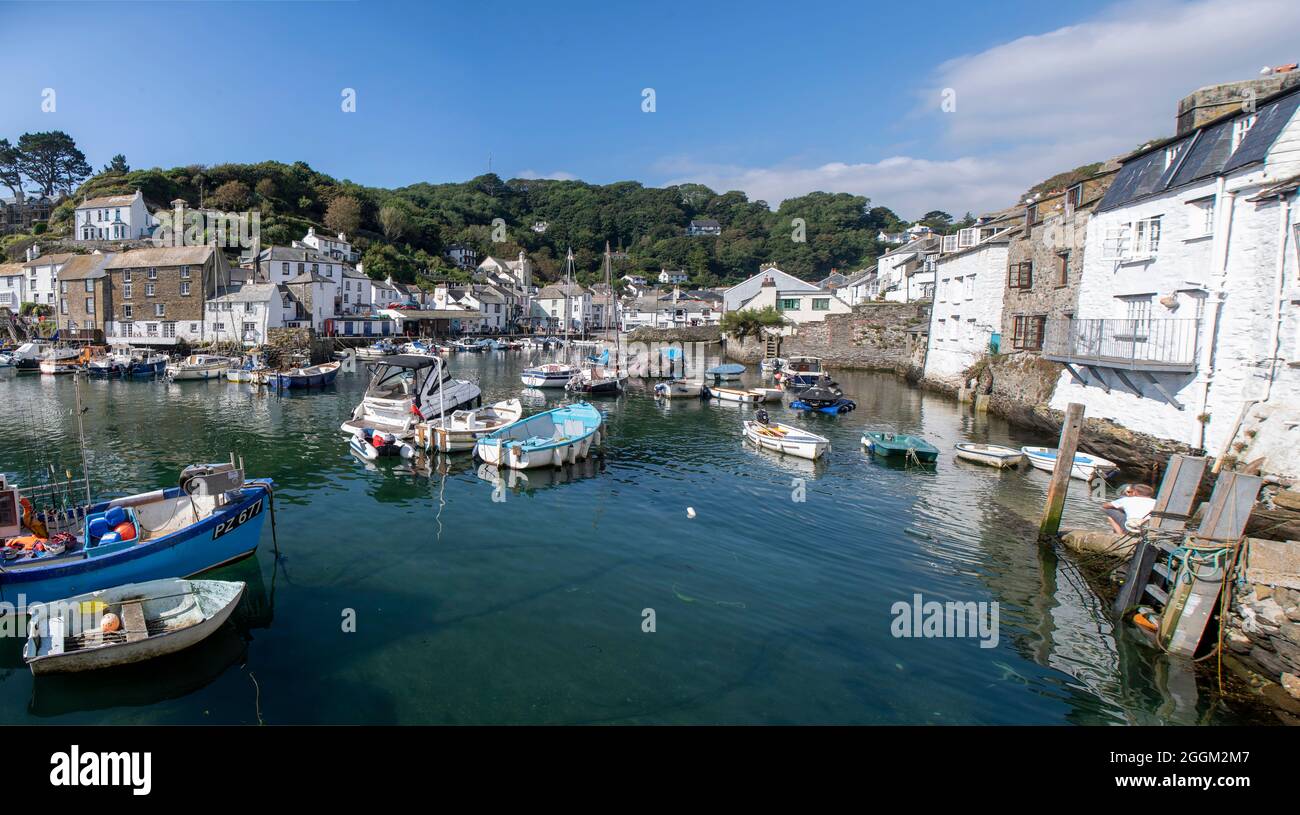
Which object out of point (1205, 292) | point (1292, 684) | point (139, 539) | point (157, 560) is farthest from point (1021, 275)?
point (139, 539)

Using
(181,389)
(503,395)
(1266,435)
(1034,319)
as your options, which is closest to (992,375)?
(1034,319)

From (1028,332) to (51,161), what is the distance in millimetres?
146030

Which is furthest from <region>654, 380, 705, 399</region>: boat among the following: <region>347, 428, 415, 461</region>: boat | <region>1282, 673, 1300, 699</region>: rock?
Result: <region>1282, 673, 1300, 699</region>: rock

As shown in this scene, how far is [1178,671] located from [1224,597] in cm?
141

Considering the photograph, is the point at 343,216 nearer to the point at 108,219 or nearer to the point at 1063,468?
the point at 108,219

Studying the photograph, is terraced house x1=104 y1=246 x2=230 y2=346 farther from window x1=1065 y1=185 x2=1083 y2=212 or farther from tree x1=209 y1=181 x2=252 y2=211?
window x1=1065 y1=185 x2=1083 y2=212

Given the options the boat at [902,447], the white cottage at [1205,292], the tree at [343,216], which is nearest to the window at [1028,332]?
the white cottage at [1205,292]

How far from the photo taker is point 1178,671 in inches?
393

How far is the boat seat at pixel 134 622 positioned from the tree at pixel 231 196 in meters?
105

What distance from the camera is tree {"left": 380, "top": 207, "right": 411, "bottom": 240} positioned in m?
114

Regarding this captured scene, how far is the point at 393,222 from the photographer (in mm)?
114938

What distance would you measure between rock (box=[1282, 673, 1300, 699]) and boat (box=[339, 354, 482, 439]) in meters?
24.2
